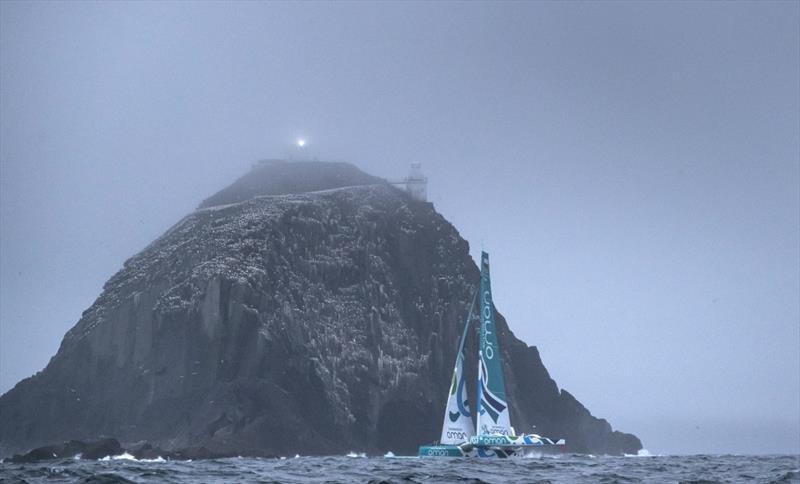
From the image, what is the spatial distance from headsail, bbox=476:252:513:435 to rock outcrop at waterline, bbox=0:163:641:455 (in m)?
29.9

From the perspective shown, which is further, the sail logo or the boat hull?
the sail logo

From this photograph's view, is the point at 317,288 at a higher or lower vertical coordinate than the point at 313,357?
higher

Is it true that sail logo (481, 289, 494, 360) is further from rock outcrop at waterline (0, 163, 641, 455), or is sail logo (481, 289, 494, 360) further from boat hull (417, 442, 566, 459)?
rock outcrop at waterline (0, 163, 641, 455)

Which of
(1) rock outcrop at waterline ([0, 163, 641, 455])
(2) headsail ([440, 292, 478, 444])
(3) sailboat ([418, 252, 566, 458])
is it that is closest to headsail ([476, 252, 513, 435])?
(3) sailboat ([418, 252, 566, 458])

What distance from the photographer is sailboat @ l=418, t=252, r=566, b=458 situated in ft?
251

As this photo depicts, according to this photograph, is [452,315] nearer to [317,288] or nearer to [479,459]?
[317,288]

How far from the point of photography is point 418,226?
14462 cm

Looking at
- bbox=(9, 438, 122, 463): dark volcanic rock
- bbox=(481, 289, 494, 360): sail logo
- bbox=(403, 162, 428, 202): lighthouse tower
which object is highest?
bbox=(403, 162, 428, 202): lighthouse tower

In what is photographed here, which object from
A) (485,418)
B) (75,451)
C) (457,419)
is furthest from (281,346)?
(485,418)

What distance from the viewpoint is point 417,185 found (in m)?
157

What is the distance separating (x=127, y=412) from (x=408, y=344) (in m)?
36.0

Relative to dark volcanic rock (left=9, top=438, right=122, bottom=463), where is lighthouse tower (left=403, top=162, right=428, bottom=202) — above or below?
above

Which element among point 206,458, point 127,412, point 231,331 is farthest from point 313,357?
point 206,458

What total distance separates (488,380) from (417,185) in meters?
79.1
